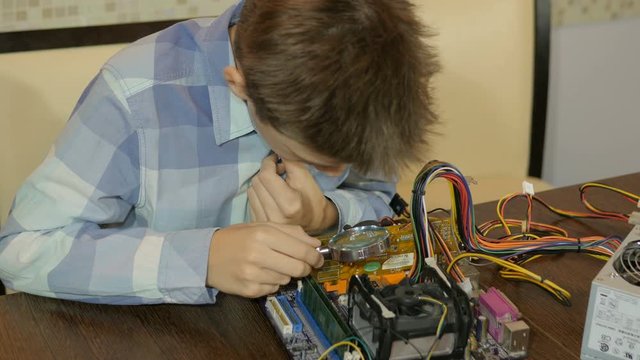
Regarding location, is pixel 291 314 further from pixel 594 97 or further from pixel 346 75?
pixel 594 97

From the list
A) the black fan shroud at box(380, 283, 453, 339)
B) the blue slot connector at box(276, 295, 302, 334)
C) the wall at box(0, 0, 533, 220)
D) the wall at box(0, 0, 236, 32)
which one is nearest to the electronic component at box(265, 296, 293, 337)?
the blue slot connector at box(276, 295, 302, 334)

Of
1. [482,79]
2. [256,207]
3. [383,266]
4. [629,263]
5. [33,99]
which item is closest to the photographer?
[629,263]

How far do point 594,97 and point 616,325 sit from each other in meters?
1.84

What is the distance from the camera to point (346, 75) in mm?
887

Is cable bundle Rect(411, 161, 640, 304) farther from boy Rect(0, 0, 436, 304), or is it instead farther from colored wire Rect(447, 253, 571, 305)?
boy Rect(0, 0, 436, 304)

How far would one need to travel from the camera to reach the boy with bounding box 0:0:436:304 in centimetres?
91

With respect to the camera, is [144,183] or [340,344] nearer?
[340,344]

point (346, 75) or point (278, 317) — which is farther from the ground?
point (346, 75)

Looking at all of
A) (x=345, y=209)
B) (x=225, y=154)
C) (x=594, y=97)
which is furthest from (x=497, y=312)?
(x=594, y=97)

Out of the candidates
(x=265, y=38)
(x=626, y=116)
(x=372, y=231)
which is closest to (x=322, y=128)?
(x=265, y=38)

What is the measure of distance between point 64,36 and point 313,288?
1.05 meters

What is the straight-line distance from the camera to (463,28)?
1.88 metres

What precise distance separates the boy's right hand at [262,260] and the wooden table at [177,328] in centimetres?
4

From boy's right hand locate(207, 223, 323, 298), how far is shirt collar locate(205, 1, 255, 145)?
0.20 metres
